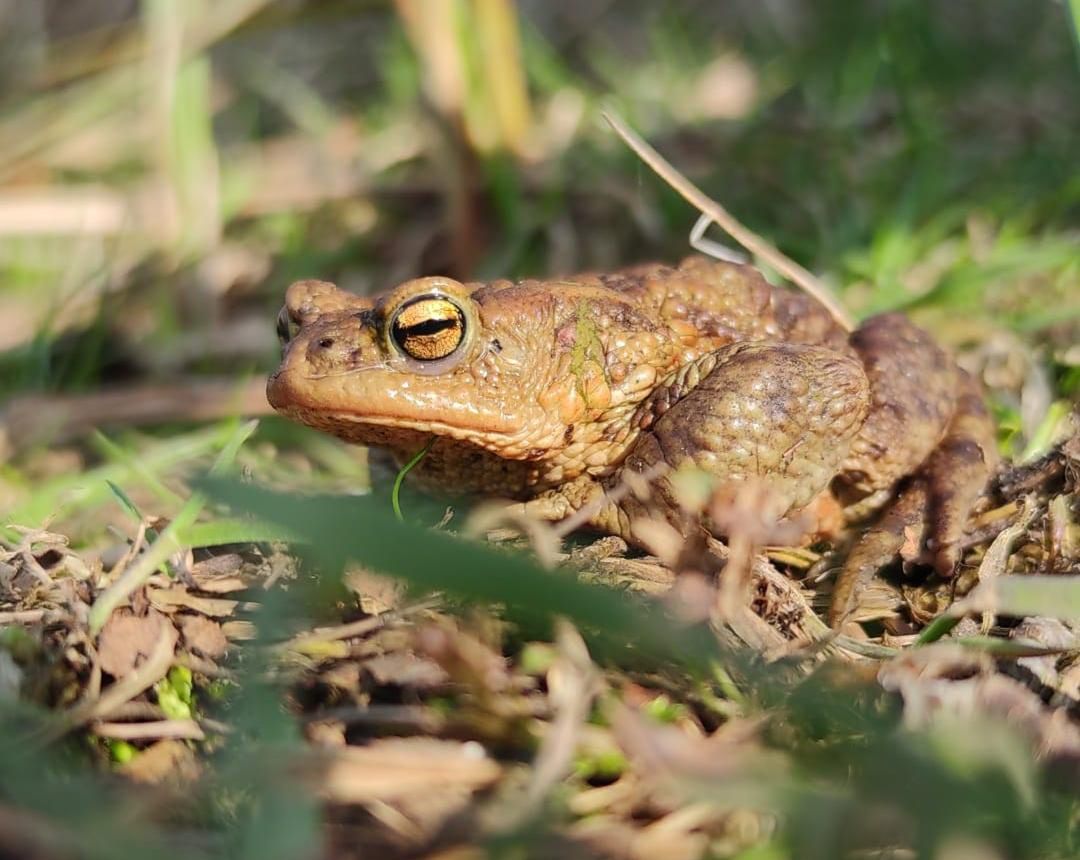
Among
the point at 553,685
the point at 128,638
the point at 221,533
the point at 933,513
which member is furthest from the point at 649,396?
the point at 128,638

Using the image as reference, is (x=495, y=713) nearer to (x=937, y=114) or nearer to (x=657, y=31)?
(x=937, y=114)

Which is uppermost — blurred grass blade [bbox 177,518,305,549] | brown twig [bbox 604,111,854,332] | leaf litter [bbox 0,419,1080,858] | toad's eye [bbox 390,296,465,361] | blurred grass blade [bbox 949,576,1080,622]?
brown twig [bbox 604,111,854,332]

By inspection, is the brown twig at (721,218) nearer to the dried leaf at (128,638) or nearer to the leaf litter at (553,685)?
the leaf litter at (553,685)

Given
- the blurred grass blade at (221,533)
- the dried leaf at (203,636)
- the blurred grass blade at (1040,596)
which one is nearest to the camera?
the blurred grass blade at (1040,596)

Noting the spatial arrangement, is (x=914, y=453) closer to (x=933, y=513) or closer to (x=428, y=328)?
(x=933, y=513)

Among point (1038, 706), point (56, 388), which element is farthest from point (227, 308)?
point (1038, 706)

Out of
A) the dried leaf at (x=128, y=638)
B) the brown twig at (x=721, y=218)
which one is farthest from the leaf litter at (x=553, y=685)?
the brown twig at (x=721, y=218)

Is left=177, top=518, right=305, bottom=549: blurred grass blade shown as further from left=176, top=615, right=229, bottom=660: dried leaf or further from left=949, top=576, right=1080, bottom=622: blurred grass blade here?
left=949, top=576, right=1080, bottom=622: blurred grass blade

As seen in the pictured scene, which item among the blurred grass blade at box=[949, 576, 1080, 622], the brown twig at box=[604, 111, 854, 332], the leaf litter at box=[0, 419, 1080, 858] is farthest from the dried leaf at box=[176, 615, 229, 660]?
the brown twig at box=[604, 111, 854, 332]
